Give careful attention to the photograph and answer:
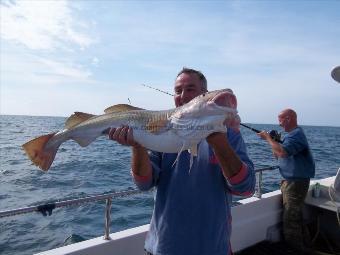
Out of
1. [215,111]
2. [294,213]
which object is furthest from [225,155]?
[294,213]

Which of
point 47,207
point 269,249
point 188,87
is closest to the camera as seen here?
point 188,87

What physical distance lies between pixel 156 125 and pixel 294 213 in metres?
4.70

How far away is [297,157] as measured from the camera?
6.90 metres

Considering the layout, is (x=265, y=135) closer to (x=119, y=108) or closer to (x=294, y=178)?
(x=294, y=178)

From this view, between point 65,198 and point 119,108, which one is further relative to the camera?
point 65,198

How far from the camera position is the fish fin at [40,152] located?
324 cm

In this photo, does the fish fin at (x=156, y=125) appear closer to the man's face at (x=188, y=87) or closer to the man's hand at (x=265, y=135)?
the man's face at (x=188, y=87)

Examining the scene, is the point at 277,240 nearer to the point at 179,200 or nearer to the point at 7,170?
the point at 179,200

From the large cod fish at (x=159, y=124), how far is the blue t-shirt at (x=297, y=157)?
4.33m

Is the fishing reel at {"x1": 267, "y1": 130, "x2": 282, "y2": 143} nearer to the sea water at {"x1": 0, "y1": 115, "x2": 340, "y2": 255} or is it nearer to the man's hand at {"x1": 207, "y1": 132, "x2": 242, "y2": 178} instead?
the sea water at {"x1": 0, "y1": 115, "x2": 340, "y2": 255}

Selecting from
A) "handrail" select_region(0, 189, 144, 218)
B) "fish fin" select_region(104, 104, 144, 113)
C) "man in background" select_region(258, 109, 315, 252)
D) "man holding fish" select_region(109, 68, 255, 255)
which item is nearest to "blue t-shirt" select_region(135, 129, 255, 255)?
"man holding fish" select_region(109, 68, 255, 255)

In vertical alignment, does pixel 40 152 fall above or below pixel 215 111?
below

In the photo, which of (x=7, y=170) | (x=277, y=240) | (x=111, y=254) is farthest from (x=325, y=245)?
(x=7, y=170)

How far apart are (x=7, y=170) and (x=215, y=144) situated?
18.5m
